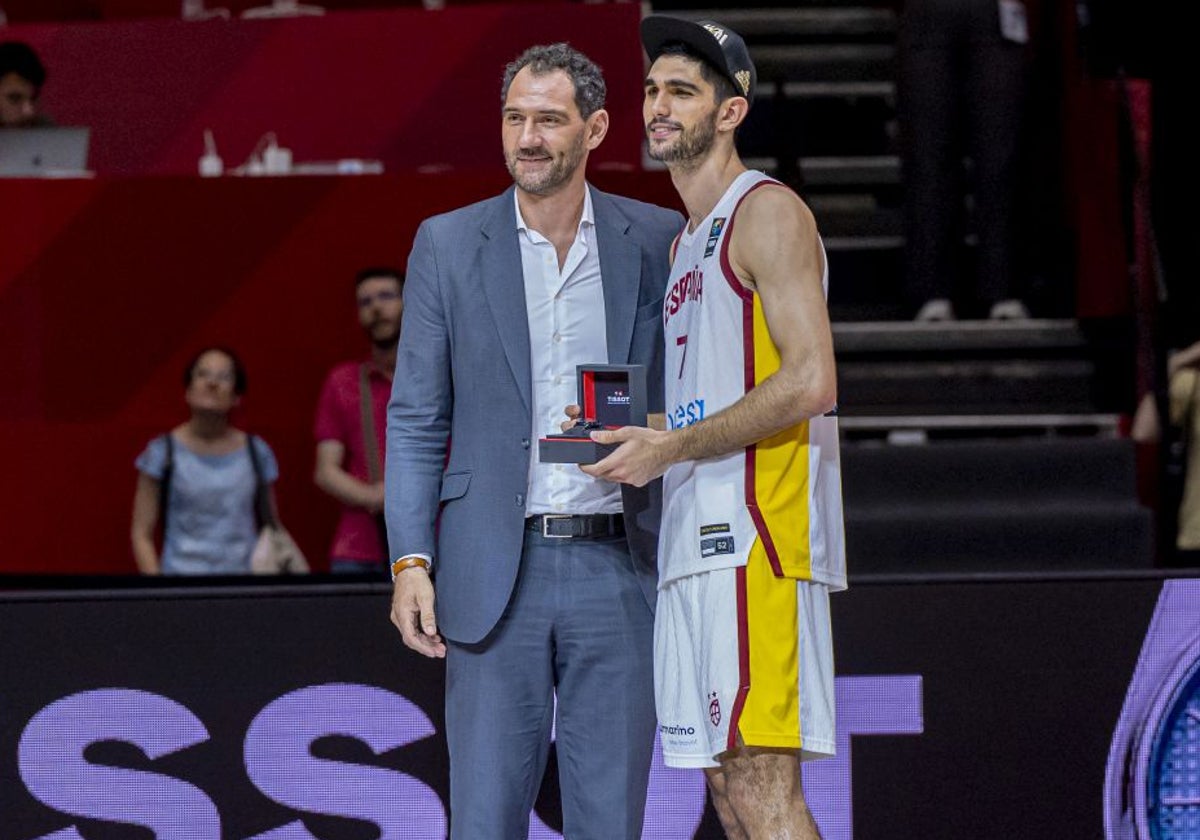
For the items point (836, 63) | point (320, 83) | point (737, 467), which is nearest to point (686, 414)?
point (737, 467)

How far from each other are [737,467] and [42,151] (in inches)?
197

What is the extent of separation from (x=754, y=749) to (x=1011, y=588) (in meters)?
1.26

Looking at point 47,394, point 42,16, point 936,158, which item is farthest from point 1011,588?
point 42,16

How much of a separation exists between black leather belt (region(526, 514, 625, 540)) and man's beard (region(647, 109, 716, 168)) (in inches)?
30.6

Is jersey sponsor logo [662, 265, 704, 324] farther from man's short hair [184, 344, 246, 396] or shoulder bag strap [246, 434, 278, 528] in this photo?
man's short hair [184, 344, 246, 396]

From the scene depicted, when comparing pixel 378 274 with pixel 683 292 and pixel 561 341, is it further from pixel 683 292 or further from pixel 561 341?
pixel 683 292

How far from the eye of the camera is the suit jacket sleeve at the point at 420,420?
3676 millimetres

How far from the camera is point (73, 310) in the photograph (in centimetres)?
706

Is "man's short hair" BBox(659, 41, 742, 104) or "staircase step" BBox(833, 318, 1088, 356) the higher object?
"staircase step" BBox(833, 318, 1088, 356)

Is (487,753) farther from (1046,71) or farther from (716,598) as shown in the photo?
(1046,71)

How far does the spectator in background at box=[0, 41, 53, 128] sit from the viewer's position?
7.70m

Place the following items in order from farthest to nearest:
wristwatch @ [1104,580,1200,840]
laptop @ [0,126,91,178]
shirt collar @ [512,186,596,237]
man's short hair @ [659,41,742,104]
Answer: laptop @ [0,126,91,178] < wristwatch @ [1104,580,1200,840] < shirt collar @ [512,186,596,237] < man's short hair @ [659,41,742,104]

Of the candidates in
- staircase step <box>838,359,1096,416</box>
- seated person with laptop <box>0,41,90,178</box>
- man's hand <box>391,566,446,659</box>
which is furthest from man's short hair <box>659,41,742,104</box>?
seated person with laptop <box>0,41,90,178</box>

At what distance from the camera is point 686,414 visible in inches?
138
